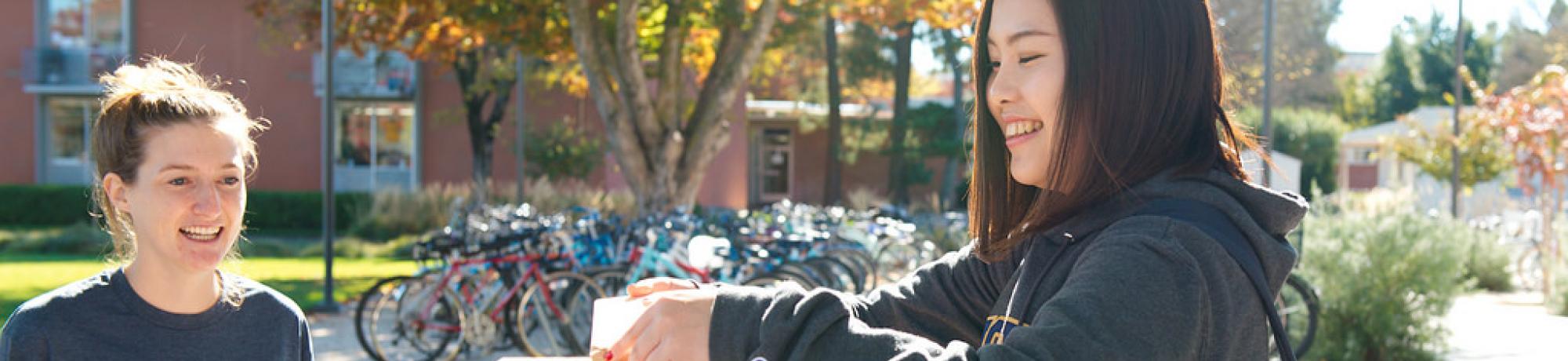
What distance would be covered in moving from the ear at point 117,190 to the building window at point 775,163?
32308 millimetres

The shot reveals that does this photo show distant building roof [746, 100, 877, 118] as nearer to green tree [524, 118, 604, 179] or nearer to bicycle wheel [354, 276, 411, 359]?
green tree [524, 118, 604, 179]

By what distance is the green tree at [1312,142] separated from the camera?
102 ft

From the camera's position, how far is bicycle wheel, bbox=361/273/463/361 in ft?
24.7

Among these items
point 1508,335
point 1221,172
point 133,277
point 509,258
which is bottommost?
point 1508,335

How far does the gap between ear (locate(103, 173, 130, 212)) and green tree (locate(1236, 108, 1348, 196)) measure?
31.0 m

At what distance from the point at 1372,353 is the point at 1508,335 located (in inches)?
105

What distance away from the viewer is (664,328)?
4.03ft

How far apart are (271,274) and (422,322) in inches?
284

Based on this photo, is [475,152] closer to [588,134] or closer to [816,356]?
[588,134]

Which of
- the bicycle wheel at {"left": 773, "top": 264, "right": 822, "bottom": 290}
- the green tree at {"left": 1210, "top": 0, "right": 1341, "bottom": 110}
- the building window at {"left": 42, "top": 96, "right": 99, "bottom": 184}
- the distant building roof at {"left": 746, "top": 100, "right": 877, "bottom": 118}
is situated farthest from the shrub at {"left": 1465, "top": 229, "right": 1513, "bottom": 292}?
the building window at {"left": 42, "top": 96, "right": 99, "bottom": 184}

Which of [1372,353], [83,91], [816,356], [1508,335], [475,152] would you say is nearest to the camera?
[816,356]

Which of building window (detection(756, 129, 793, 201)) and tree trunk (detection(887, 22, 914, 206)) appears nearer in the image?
tree trunk (detection(887, 22, 914, 206))

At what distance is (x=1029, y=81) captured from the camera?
1.35m

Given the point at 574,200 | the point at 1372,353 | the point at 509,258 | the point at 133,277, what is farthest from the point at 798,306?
the point at 574,200
